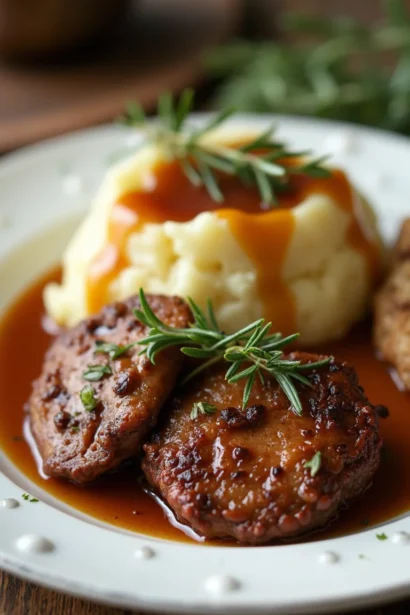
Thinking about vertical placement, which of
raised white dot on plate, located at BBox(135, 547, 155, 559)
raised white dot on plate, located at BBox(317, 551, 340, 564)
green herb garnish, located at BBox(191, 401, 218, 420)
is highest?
green herb garnish, located at BBox(191, 401, 218, 420)

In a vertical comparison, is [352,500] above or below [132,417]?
below

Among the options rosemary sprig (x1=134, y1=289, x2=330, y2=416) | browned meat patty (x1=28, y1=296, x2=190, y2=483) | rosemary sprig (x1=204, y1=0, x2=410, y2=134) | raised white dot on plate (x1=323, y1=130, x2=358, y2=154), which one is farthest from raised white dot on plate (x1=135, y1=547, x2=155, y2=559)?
rosemary sprig (x1=204, y1=0, x2=410, y2=134)

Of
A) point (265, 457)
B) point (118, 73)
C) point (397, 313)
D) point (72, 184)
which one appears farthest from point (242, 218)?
point (118, 73)

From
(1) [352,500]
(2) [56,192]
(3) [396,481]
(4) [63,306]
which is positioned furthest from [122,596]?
(2) [56,192]

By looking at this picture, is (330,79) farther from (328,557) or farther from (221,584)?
(221,584)

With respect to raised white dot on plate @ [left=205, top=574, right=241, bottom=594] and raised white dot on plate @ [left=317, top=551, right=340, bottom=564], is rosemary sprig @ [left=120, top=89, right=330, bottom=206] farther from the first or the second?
raised white dot on plate @ [left=205, top=574, right=241, bottom=594]

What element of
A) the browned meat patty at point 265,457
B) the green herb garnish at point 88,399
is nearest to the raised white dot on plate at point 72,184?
the green herb garnish at point 88,399

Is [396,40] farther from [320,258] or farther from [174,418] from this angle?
[174,418]
